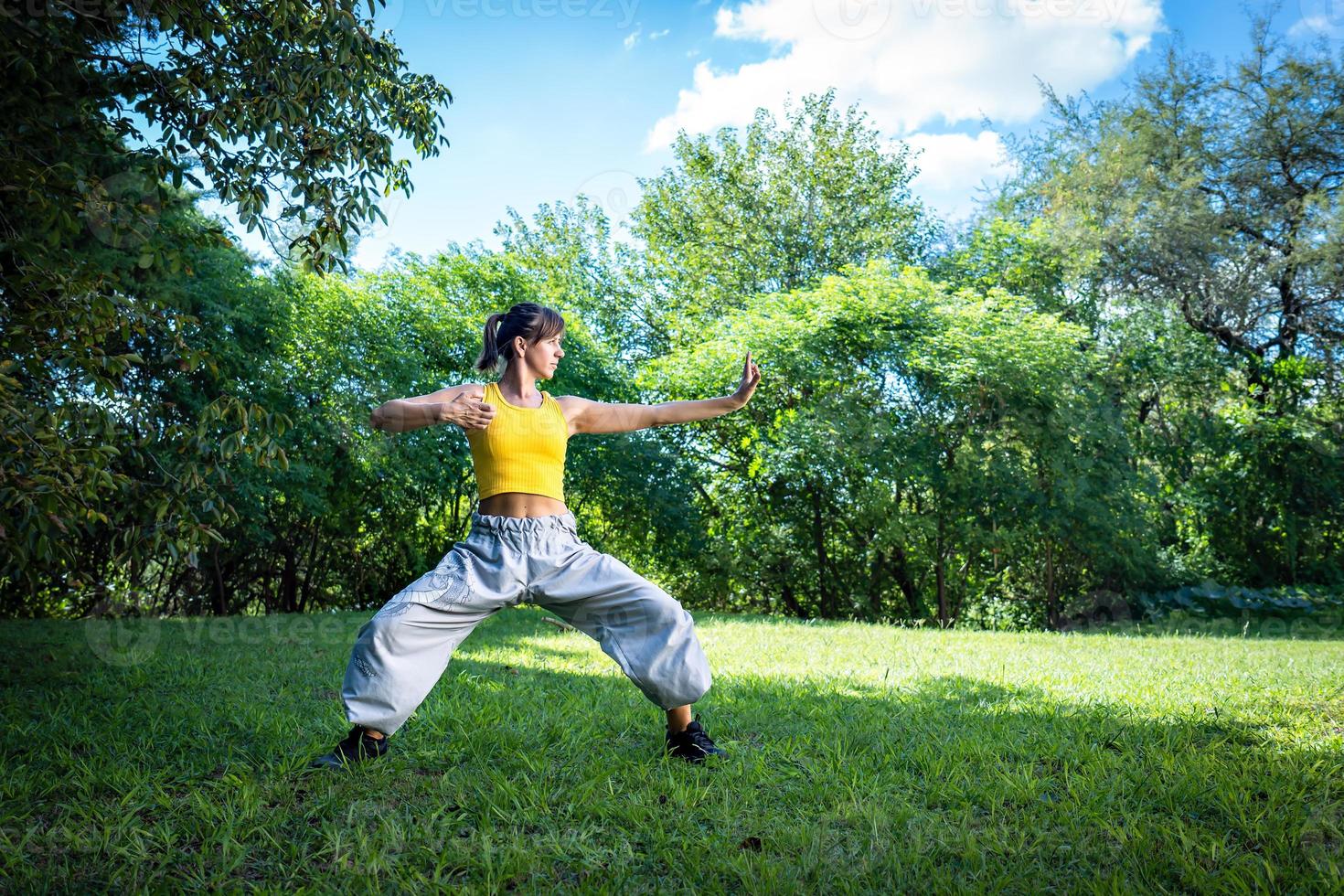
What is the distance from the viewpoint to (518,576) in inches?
145

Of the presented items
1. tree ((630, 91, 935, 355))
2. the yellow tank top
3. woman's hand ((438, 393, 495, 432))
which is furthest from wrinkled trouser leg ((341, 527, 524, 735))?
tree ((630, 91, 935, 355))

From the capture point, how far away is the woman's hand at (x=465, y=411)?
11.5ft

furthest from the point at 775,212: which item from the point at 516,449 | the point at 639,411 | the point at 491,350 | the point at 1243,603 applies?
the point at 516,449

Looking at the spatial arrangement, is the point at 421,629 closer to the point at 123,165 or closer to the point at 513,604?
the point at 513,604

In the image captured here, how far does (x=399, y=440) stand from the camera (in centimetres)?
1362

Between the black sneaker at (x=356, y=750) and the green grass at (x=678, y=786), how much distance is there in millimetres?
114

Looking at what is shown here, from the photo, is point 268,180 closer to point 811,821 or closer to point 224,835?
point 224,835

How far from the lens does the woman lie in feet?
11.5

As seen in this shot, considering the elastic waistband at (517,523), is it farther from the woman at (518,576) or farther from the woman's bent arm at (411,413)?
the woman's bent arm at (411,413)

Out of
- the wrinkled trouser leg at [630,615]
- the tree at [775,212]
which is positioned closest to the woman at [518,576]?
the wrinkled trouser leg at [630,615]

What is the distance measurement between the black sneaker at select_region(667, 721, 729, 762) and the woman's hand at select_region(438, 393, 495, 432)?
164 centimetres

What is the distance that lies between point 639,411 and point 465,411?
0.89 m

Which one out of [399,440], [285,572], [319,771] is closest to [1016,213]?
[399,440]

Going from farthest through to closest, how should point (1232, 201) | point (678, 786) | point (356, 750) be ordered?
point (1232, 201), point (356, 750), point (678, 786)
